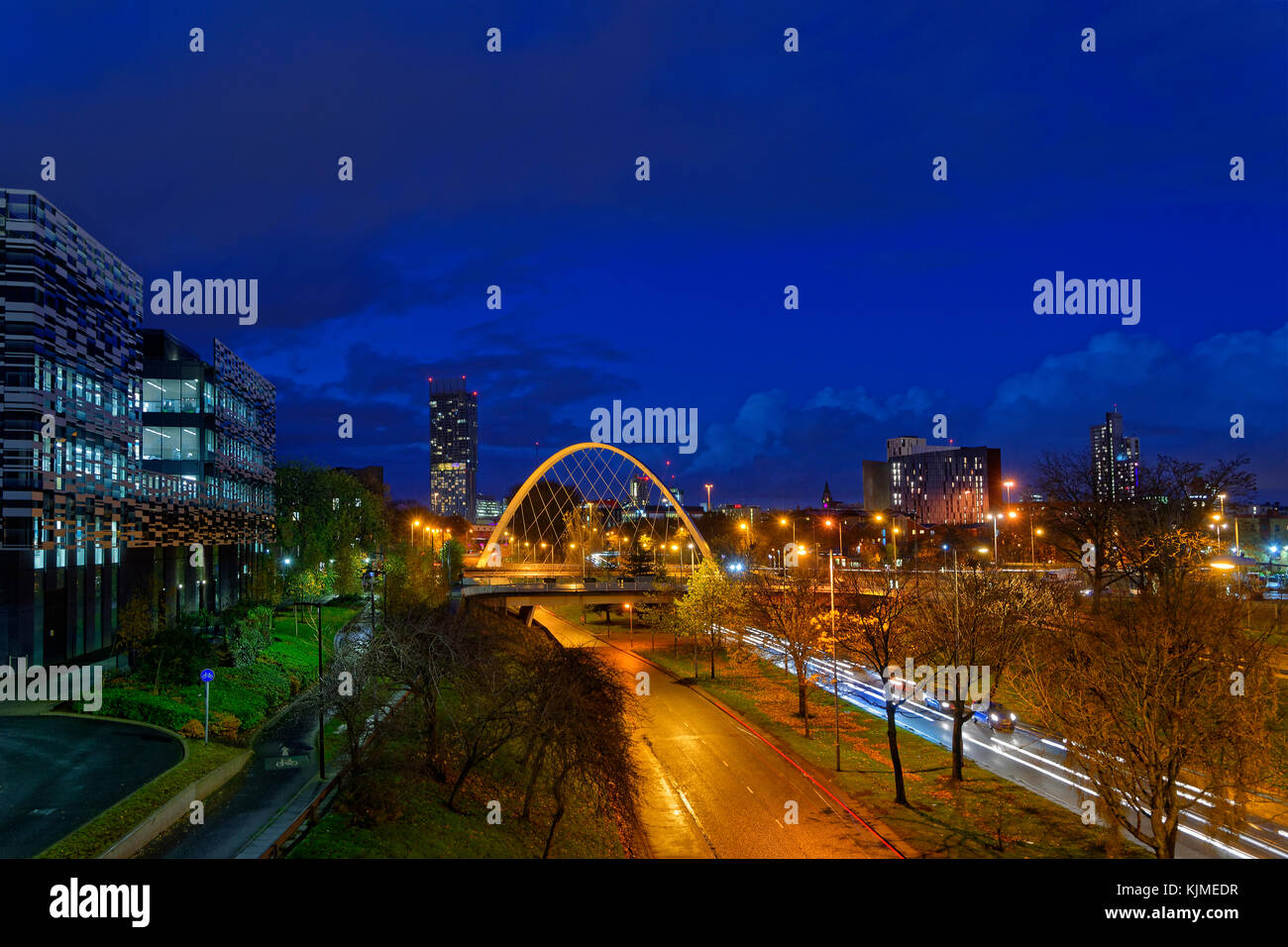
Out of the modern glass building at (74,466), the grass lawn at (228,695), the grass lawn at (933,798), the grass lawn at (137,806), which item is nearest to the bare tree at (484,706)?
the grass lawn at (137,806)

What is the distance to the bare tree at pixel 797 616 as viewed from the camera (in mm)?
41188

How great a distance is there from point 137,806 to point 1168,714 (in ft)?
82.3

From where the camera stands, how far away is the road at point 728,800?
2409cm

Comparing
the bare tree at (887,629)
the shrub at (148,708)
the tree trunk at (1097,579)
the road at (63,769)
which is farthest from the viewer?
the tree trunk at (1097,579)

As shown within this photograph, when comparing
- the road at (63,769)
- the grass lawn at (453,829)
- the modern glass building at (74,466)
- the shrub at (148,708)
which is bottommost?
the grass lawn at (453,829)

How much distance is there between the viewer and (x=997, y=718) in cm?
3759

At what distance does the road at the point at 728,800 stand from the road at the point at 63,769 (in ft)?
50.7

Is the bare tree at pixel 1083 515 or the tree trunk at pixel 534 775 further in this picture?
the bare tree at pixel 1083 515

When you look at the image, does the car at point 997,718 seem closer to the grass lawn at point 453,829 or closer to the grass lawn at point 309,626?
the grass lawn at point 453,829

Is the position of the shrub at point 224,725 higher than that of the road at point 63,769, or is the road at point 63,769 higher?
the road at point 63,769

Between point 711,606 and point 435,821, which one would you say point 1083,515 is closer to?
point 711,606

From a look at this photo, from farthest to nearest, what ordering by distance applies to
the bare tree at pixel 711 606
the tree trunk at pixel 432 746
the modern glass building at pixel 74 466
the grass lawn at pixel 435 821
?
1. the bare tree at pixel 711 606
2. the modern glass building at pixel 74 466
3. the tree trunk at pixel 432 746
4. the grass lawn at pixel 435 821

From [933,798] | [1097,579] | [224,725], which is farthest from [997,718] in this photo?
[224,725]
